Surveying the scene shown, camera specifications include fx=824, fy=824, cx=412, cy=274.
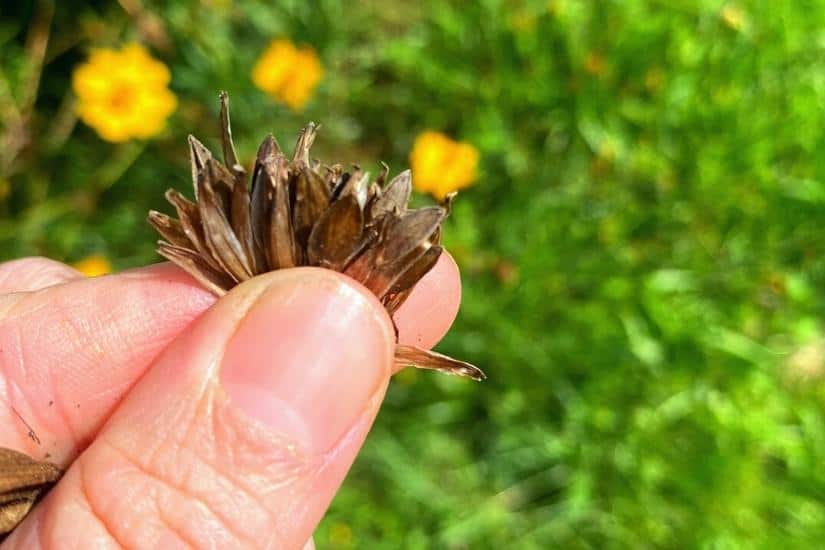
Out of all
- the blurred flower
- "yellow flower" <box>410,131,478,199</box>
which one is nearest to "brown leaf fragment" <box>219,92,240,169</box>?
"yellow flower" <box>410,131,478,199</box>

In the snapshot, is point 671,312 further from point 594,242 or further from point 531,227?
point 531,227

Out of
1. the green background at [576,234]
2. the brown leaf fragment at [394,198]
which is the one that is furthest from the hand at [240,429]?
the green background at [576,234]

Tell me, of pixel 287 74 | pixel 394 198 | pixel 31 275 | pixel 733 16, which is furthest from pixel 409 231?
pixel 733 16

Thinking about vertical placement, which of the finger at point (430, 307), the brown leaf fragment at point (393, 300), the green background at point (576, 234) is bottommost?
the green background at point (576, 234)

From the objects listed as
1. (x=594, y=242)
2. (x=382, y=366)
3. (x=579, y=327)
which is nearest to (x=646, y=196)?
(x=594, y=242)

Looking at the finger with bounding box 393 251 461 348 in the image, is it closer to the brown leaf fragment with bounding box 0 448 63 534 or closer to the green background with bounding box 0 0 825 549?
the brown leaf fragment with bounding box 0 448 63 534

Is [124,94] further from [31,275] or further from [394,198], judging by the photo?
[394,198]

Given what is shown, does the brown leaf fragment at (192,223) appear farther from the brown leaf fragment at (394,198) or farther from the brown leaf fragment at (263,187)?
the brown leaf fragment at (394,198)
